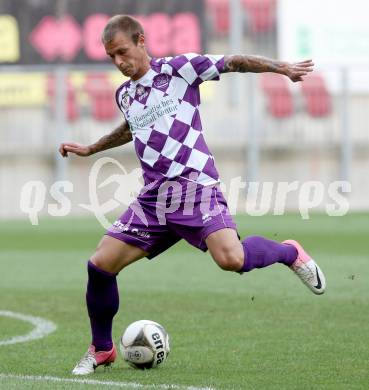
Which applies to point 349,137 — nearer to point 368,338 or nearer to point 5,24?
point 5,24

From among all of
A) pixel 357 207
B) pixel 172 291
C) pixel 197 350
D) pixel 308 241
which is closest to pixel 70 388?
pixel 197 350

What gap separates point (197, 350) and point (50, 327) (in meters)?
1.48

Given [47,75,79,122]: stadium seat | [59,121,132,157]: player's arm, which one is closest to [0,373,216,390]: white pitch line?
[59,121,132,157]: player's arm

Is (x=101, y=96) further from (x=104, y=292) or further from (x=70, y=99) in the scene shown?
(x=104, y=292)

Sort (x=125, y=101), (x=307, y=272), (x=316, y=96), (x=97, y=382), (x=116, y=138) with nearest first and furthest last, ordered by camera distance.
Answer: (x=97, y=382) < (x=125, y=101) < (x=307, y=272) < (x=116, y=138) < (x=316, y=96)

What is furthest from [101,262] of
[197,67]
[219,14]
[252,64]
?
[219,14]

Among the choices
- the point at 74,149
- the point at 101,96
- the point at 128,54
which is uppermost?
the point at 128,54

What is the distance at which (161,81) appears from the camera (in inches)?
252

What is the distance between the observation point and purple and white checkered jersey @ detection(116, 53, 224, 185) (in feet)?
20.8

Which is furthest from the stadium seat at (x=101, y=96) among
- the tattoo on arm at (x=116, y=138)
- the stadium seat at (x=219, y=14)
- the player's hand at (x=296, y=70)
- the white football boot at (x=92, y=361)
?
the player's hand at (x=296, y=70)

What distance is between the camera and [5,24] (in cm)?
2192

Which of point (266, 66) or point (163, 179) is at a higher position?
point (266, 66)

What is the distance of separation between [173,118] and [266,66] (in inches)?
22.9

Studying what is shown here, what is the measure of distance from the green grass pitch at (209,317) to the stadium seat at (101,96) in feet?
25.2
